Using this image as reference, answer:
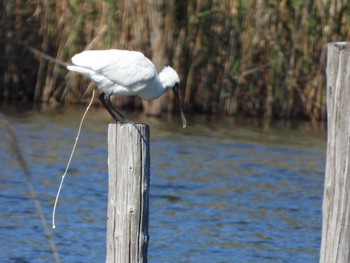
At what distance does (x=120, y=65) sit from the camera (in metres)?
5.99

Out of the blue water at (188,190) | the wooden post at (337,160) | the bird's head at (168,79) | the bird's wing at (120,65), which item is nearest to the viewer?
the wooden post at (337,160)

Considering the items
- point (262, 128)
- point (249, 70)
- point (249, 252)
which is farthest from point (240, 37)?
point (249, 252)

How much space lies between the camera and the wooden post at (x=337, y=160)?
12.4 feet

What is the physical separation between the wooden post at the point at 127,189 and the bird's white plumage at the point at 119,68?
1514 mm

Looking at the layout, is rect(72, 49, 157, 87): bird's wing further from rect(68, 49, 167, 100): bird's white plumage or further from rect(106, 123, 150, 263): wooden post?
rect(106, 123, 150, 263): wooden post

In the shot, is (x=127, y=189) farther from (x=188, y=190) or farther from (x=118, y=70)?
(x=188, y=190)

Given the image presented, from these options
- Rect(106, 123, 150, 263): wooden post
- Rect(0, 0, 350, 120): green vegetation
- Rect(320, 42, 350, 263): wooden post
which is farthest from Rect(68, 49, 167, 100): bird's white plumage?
Rect(0, 0, 350, 120): green vegetation

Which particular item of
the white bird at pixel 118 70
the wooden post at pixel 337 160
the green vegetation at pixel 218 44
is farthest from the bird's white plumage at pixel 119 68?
the green vegetation at pixel 218 44

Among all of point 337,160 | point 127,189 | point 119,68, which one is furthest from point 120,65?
point 337,160

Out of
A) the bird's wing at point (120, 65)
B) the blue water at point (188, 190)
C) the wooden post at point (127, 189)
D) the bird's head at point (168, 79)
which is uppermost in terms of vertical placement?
the bird's wing at point (120, 65)

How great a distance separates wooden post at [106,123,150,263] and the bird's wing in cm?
151

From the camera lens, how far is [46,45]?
45.0 ft

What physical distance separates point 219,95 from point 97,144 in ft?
8.38

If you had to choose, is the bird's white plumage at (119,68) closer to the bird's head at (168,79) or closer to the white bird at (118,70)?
the white bird at (118,70)
